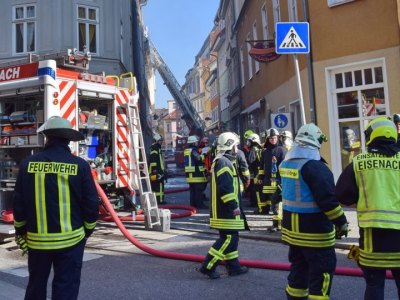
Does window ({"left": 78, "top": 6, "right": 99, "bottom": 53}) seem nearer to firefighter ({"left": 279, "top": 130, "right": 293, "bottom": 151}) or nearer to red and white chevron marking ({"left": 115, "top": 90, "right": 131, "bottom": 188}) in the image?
red and white chevron marking ({"left": 115, "top": 90, "right": 131, "bottom": 188})

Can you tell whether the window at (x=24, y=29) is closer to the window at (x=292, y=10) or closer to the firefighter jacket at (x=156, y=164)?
the firefighter jacket at (x=156, y=164)

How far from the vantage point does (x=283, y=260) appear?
578 cm

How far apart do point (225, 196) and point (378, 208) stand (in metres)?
2.07

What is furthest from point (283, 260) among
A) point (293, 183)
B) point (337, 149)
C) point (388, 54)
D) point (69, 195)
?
point (388, 54)

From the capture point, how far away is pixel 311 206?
3.59 m

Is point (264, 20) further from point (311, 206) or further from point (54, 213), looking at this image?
point (54, 213)

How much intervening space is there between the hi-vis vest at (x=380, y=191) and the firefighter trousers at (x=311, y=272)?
46cm

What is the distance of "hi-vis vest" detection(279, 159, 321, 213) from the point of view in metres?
3.60

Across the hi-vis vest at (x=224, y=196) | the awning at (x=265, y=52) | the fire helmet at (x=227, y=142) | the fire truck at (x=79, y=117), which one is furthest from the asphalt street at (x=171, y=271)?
the awning at (x=265, y=52)

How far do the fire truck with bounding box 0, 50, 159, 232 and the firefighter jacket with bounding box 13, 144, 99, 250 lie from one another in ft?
10.8

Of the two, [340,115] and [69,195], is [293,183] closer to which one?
[69,195]

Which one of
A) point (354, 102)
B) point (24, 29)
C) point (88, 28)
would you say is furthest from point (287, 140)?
point (24, 29)

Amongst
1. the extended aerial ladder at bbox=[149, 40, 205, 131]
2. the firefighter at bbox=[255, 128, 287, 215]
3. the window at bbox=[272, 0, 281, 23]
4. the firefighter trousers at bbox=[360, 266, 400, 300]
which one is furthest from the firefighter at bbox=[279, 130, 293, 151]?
the extended aerial ladder at bbox=[149, 40, 205, 131]

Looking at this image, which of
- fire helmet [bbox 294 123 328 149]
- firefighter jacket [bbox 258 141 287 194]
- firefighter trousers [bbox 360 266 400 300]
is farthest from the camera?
firefighter jacket [bbox 258 141 287 194]
